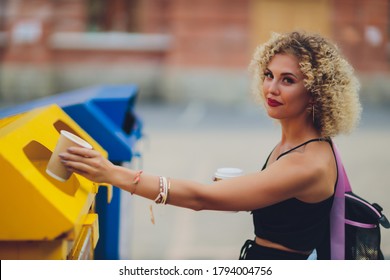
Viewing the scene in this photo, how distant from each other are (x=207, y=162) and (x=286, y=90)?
205 inches

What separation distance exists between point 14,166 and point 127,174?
31cm

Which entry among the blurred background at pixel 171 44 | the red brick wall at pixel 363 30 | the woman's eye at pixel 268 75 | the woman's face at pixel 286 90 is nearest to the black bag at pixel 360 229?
the woman's face at pixel 286 90

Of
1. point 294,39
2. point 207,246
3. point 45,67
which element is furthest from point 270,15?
point 294,39

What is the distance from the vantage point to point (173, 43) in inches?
551

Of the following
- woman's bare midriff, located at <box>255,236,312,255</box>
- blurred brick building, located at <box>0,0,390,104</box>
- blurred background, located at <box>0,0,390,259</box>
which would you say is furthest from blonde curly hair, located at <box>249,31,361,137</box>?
blurred brick building, located at <box>0,0,390,104</box>

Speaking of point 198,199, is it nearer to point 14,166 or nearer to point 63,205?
point 63,205

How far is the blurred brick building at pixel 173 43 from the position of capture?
13859 mm

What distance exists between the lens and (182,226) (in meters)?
4.77

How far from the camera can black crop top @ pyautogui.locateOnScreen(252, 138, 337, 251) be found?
5.76 feet

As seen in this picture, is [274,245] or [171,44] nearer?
[274,245]

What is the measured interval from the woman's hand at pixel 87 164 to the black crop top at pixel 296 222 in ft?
1.68

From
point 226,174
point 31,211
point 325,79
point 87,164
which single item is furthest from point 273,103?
point 31,211

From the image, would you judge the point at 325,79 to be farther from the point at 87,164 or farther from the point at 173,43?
the point at 173,43

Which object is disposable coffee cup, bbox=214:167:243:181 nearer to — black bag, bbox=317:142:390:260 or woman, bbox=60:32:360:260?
woman, bbox=60:32:360:260
